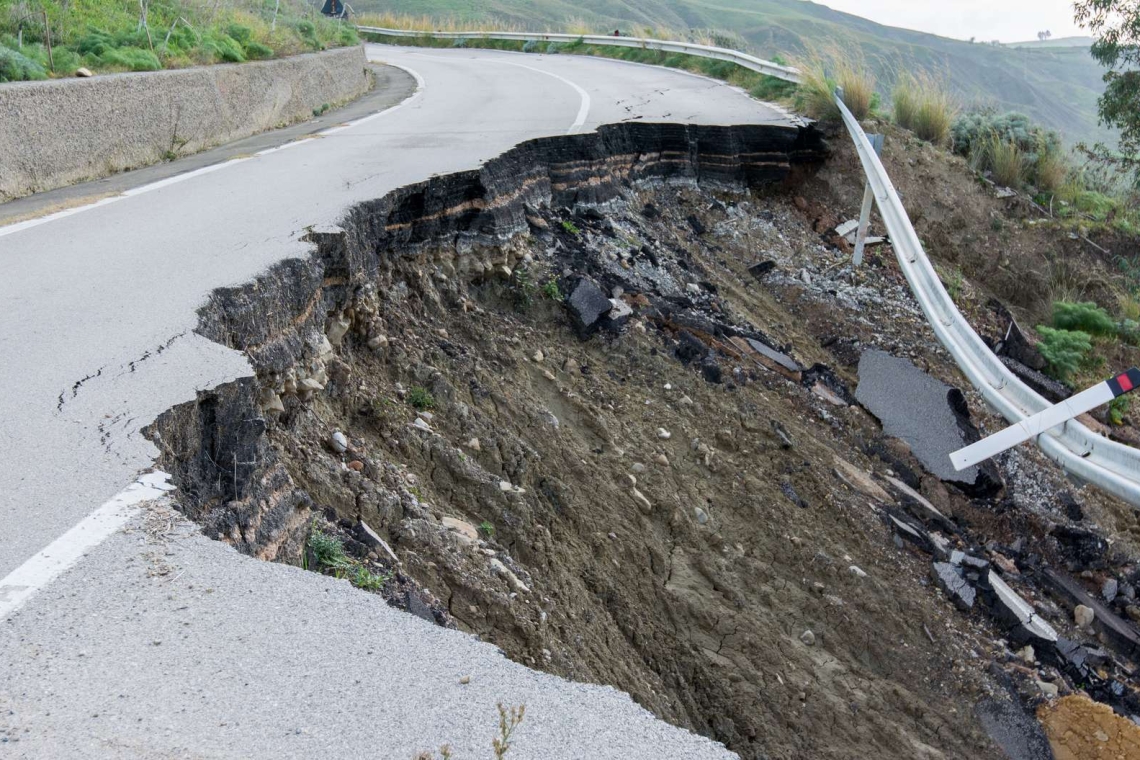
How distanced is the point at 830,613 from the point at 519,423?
254 cm

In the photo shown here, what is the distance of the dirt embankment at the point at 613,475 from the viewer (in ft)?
17.1

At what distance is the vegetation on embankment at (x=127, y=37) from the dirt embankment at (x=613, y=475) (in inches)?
167

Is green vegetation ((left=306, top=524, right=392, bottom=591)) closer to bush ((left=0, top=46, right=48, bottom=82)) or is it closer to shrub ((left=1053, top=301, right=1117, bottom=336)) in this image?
bush ((left=0, top=46, right=48, bottom=82))

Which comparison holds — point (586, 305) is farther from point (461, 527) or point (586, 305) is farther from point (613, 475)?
point (461, 527)

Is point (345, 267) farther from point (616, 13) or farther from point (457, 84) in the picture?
point (616, 13)

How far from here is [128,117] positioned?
9.74 meters

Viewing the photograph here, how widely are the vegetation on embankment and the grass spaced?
360 inches

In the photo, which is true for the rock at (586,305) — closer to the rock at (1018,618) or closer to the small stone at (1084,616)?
the rock at (1018,618)

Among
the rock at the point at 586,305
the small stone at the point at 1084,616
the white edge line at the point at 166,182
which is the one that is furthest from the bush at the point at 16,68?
the small stone at the point at 1084,616

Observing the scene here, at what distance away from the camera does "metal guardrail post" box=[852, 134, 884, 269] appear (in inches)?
437

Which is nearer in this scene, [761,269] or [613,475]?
[613,475]

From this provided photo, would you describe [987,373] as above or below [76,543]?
below

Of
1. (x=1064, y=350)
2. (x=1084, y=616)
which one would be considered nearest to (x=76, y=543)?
(x=1084, y=616)

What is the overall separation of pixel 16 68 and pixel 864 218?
28.8 ft
